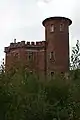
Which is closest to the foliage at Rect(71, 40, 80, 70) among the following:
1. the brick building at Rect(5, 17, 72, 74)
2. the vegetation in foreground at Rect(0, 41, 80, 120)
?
the vegetation in foreground at Rect(0, 41, 80, 120)

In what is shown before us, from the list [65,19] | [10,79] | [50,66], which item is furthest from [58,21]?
[10,79]

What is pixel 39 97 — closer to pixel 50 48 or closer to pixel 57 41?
pixel 57 41

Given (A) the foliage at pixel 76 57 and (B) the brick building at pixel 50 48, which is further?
(B) the brick building at pixel 50 48

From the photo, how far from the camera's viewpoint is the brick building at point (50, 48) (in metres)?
47.3

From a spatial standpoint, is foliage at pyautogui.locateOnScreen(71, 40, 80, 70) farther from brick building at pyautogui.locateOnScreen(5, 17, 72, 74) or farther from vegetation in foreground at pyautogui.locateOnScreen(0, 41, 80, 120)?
brick building at pyautogui.locateOnScreen(5, 17, 72, 74)

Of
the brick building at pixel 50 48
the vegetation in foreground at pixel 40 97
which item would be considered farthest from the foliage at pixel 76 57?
the brick building at pixel 50 48

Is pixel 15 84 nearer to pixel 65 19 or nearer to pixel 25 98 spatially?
pixel 25 98

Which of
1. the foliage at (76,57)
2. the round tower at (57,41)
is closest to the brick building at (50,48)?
the round tower at (57,41)

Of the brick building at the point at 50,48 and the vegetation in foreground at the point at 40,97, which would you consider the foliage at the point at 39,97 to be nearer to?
the vegetation in foreground at the point at 40,97

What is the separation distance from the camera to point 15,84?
1698 cm

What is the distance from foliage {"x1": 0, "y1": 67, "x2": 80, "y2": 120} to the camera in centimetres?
1453

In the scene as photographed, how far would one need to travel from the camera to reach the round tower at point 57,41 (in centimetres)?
4728

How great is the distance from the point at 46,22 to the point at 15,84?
31801mm

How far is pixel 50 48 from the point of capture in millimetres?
48375
